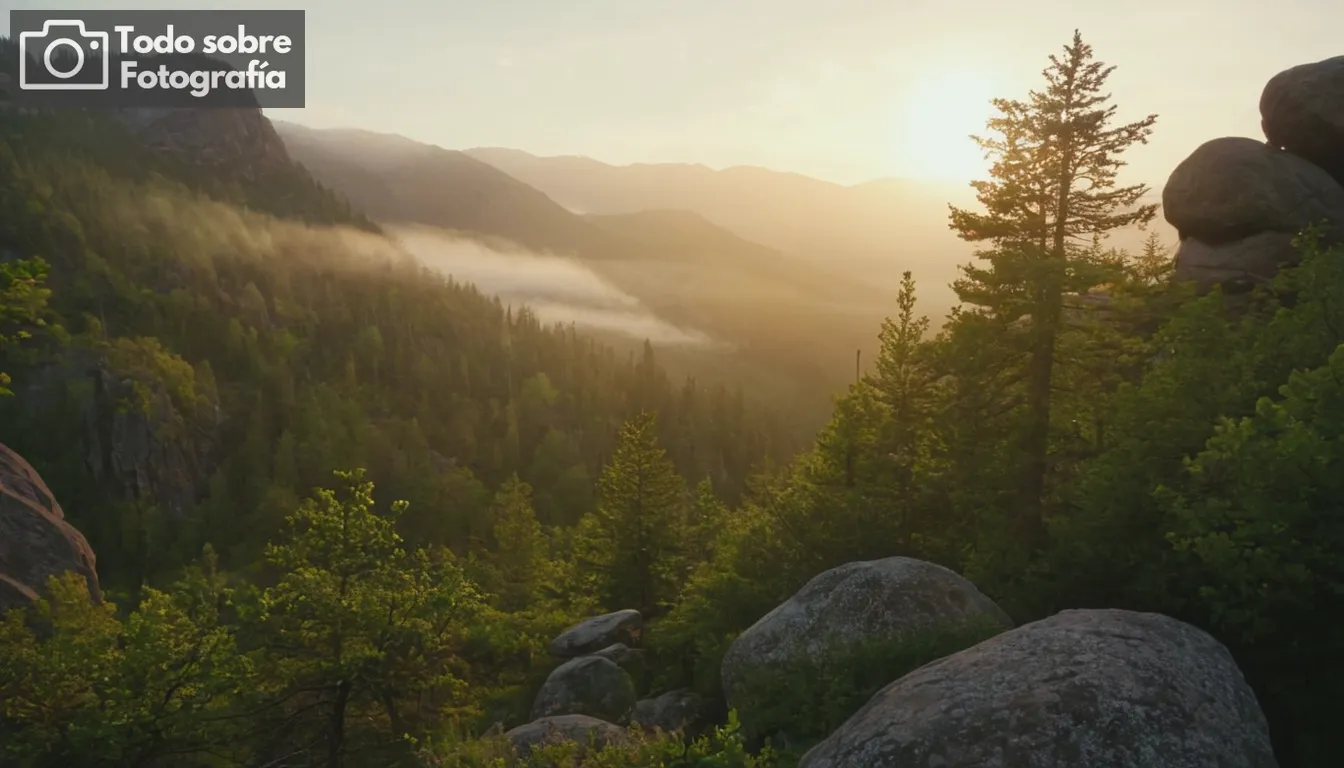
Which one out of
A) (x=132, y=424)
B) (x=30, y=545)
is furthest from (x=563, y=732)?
(x=132, y=424)

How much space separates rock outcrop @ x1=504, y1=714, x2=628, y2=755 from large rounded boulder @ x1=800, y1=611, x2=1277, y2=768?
23.1 feet

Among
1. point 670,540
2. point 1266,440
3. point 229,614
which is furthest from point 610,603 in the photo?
point 229,614

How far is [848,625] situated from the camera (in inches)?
591

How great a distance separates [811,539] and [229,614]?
78589mm

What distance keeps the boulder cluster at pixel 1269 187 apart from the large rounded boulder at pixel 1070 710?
72.5 ft

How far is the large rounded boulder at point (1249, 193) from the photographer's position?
1062 inches

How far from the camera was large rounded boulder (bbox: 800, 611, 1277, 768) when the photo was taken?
8.55 m

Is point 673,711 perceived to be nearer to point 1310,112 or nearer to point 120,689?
point 120,689

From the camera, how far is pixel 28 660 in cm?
1702

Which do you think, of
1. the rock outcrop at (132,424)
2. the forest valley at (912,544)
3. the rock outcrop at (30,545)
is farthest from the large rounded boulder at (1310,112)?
the rock outcrop at (132,424)

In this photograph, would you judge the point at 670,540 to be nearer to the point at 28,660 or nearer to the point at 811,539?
the point at 811,539

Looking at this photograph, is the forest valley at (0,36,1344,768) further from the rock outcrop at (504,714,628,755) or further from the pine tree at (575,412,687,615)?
the rock outcrop at (504,714,628,755)

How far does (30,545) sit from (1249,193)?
130ft

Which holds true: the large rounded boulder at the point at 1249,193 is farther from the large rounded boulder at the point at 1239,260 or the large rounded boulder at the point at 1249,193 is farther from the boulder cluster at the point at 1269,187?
the large rounded boulder at the point at 1239,260
